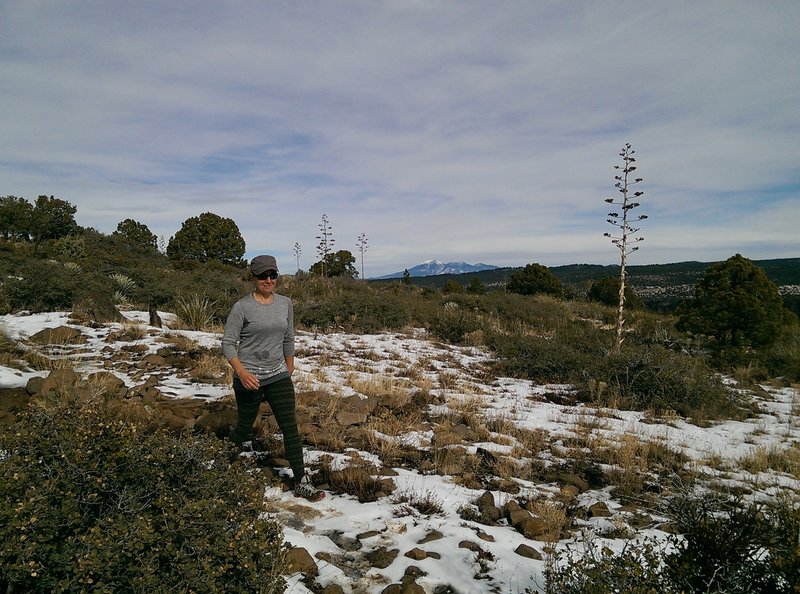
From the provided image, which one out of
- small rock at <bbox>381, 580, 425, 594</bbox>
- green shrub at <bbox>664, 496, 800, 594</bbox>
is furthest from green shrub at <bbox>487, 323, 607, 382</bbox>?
small rock at <bbox>381, 580, 425, 594</bbox>

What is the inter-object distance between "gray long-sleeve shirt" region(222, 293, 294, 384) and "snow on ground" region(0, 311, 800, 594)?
3.42 feet

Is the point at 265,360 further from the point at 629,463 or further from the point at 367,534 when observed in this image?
the point at 629,463

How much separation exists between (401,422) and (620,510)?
2.71 m

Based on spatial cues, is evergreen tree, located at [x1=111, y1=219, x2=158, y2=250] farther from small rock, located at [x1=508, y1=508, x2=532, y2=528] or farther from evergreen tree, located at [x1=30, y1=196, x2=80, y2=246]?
small rock, located at [x1=508, y1=508, x2=532, y2=528]

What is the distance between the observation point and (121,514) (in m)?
2.14

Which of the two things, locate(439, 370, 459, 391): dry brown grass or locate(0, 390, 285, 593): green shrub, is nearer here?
locate(0, 390, 285, 593): green shrub

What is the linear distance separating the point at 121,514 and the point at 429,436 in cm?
392

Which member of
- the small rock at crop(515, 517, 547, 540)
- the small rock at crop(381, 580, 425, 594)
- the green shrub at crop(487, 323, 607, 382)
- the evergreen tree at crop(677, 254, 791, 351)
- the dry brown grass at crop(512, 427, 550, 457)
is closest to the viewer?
the small rock at crop(381, 580, 425, 594)

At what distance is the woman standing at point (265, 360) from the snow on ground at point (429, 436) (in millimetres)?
480

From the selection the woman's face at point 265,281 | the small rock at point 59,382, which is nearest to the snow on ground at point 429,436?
the small rock at point 59,382

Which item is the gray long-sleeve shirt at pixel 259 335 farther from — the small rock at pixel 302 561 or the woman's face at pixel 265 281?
the small rock at pixel 302 561

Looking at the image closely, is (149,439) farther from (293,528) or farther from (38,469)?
(293,528)

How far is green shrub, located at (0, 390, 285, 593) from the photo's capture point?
6.05 feet

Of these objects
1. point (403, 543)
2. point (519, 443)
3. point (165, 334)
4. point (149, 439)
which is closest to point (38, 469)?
point (149, 439)
